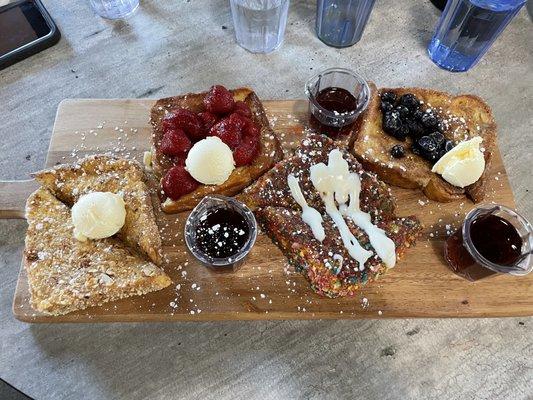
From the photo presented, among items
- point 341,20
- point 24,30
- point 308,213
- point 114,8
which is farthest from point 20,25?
point 308,213

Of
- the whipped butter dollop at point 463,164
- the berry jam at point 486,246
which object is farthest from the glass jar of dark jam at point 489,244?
the whipped butter dollop at point 463,164

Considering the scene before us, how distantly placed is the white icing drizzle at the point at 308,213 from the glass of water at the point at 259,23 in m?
1.16

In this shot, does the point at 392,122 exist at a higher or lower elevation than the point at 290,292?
higher

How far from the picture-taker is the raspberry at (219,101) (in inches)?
85.4

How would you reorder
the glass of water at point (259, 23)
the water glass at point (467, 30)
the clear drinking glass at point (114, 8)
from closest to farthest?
the water glass at point (467, 30), the glass of water at point (259, 23), the clear drinking glass at point (114, 8)

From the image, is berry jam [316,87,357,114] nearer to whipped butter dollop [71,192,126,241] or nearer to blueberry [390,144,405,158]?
blueberry [390,144,405,158]

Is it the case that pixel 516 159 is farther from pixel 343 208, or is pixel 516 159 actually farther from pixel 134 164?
pixel 134 164

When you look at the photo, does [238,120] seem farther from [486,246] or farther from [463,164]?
[486,246]

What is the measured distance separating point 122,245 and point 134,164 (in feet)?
1.24

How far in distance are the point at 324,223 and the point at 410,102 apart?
0.75 metres

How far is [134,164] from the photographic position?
217 cm

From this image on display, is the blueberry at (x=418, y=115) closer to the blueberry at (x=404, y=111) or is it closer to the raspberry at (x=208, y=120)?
the blueberry at (x=404, y=111)

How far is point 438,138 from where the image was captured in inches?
85.3

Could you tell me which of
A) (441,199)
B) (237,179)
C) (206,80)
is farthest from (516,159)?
(206,80)
